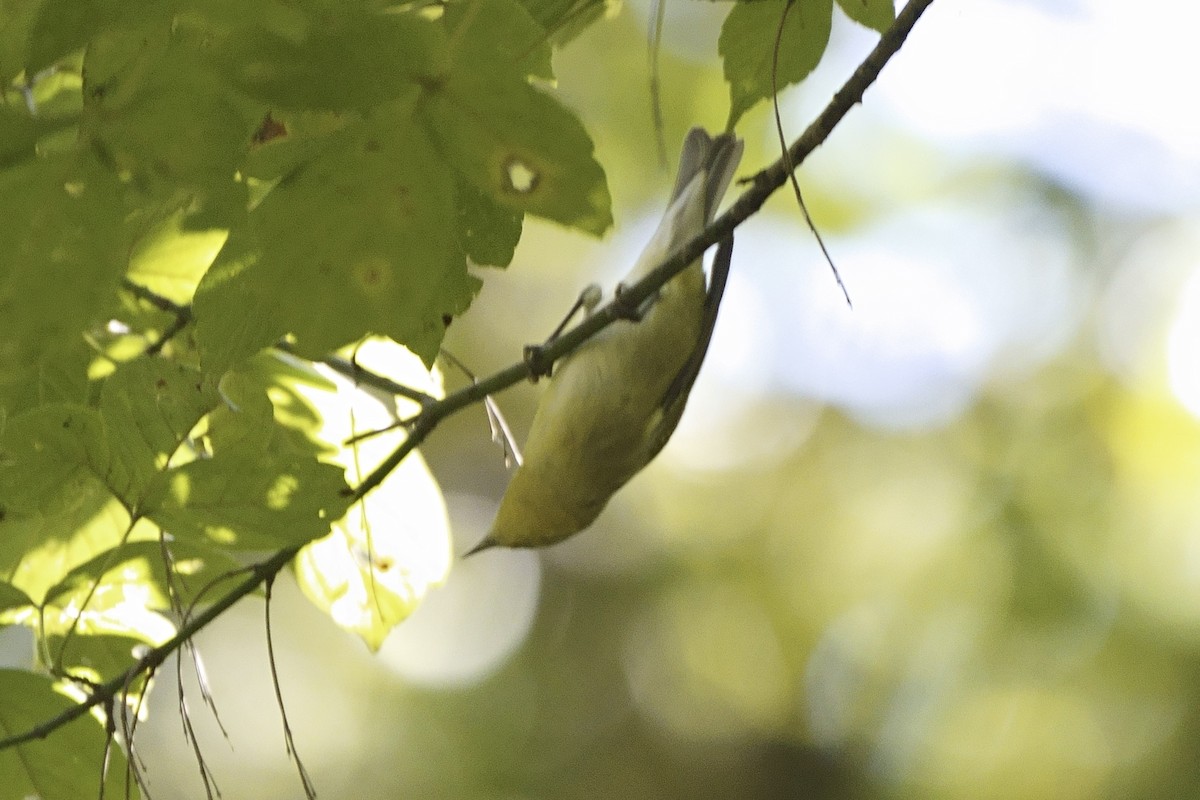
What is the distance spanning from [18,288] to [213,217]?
32cm

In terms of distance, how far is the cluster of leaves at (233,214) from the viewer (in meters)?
0.52

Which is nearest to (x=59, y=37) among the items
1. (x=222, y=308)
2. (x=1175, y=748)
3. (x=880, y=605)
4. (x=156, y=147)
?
(x=156, y=147)

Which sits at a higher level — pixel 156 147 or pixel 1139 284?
pixel 156 147

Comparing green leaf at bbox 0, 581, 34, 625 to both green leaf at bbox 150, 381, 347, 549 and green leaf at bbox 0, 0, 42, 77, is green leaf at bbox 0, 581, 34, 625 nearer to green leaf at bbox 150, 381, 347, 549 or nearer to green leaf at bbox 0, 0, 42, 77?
green leaf at bbox 150, 381, 347, 549

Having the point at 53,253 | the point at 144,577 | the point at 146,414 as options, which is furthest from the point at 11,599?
the point at 53,253

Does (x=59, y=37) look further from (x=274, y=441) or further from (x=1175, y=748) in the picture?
(x=1175, y=748)

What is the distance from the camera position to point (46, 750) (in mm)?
915

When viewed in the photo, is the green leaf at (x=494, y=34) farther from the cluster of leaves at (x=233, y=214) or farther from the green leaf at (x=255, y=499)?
the green leaf at (x=255, y=499)

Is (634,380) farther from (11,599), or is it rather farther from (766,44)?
(11,599)

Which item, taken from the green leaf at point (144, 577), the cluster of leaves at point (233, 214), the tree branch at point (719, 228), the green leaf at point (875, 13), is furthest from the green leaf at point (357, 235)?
the green leaf at point (875, 13)

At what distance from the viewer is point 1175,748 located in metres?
5.41

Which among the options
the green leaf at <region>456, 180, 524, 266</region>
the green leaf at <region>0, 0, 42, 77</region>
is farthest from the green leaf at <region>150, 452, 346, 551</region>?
the green leaf at <region>0, 0, 42, 77</region>

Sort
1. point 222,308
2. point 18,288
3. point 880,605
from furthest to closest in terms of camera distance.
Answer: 1. point 880,605
2. point 222,308
3. point 18,288

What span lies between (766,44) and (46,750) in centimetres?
88
